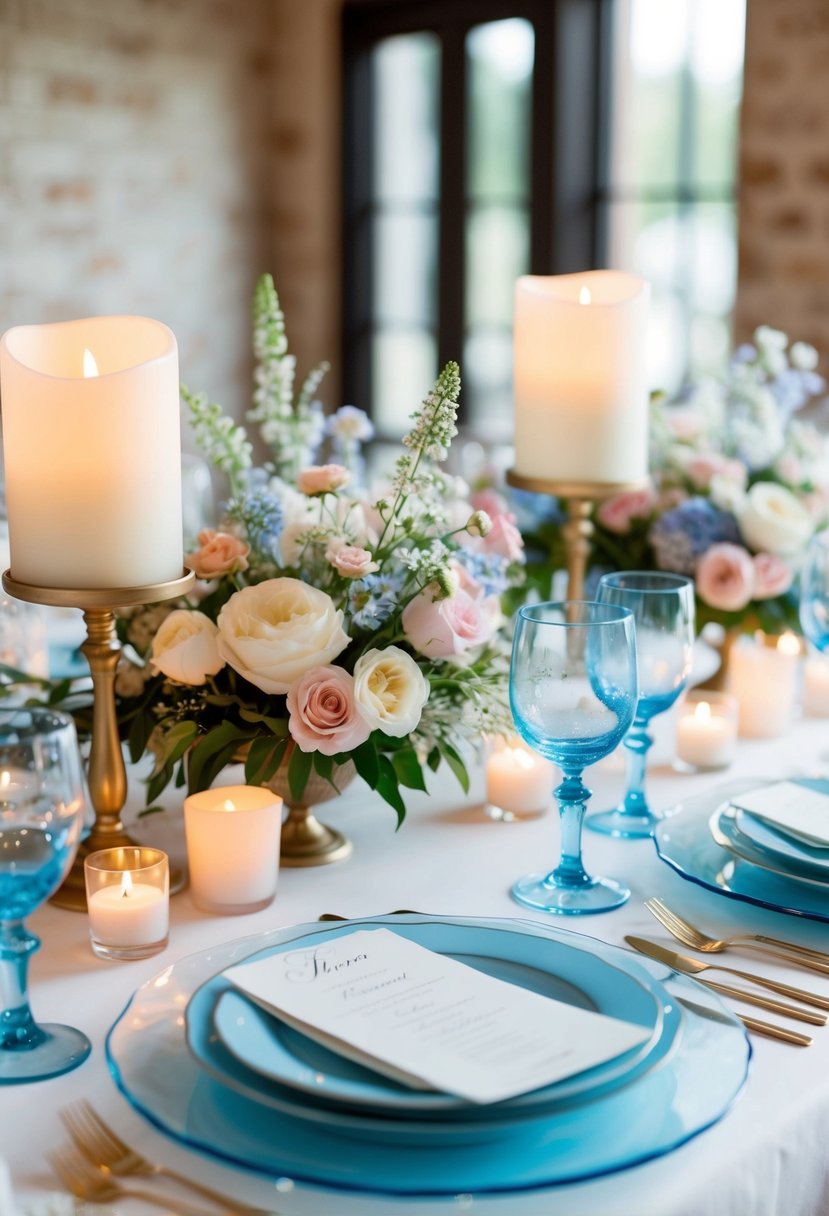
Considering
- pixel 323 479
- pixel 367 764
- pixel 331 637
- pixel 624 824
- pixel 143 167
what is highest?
pixel 143 167

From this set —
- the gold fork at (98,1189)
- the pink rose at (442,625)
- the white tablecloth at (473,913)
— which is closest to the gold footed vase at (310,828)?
the white tablecloth at (473,913)

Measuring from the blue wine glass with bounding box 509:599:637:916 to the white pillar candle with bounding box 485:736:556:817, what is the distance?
0.21 metres

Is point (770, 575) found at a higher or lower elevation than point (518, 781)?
higher

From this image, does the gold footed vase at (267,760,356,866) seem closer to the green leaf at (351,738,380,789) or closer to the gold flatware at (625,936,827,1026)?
the green leaf at (351,738,380,789)

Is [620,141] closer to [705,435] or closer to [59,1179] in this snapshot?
[705,435]

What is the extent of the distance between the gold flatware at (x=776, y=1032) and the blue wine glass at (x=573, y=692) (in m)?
0.20

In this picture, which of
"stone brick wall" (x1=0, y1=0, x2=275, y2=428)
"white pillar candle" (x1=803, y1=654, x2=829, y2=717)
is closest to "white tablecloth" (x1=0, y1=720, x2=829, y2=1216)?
"white pillar candle" (x1=803, y1=654, x2=829, y2=717)

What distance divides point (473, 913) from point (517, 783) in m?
0.25

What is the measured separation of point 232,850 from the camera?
1.06m

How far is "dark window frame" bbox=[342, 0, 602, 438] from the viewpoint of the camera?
4480mm

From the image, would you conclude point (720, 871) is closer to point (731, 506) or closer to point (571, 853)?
point (571, 853)

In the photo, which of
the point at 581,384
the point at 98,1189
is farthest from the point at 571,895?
the point at 581,384

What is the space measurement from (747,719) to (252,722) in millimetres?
680

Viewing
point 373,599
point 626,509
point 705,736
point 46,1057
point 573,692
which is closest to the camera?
point 46,1057
